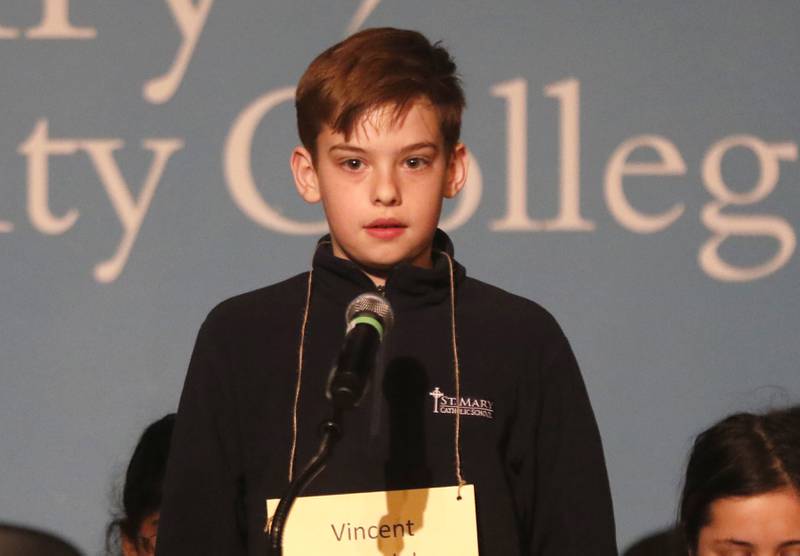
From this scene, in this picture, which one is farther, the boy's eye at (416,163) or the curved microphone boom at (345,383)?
the boy's eye at (416,163)

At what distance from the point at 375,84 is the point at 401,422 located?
358mm

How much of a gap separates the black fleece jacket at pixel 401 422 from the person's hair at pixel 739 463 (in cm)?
64

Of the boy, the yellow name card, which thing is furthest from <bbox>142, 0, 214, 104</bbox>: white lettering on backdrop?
the yellow name card

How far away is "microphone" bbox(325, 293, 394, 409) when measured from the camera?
1.11 m

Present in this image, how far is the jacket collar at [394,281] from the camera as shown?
147cm

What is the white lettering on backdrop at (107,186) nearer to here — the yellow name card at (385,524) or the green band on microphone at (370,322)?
A: the yellow name card at (385,524)

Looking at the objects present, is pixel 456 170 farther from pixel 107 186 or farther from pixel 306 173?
pixel 107 186

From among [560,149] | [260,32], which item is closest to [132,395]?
[260,32]

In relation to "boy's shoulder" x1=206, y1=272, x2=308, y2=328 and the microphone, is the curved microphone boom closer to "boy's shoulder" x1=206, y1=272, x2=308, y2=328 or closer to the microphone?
the microphone

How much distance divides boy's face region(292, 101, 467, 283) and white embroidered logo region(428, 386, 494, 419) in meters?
0.16

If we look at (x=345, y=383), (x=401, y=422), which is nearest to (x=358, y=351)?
(x=345, y=383)

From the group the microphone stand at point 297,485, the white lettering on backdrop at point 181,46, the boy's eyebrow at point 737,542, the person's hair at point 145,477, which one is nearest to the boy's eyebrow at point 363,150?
the microphone stand at point 297,485

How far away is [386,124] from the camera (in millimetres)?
1435

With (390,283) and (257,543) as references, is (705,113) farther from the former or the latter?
(257,543)
